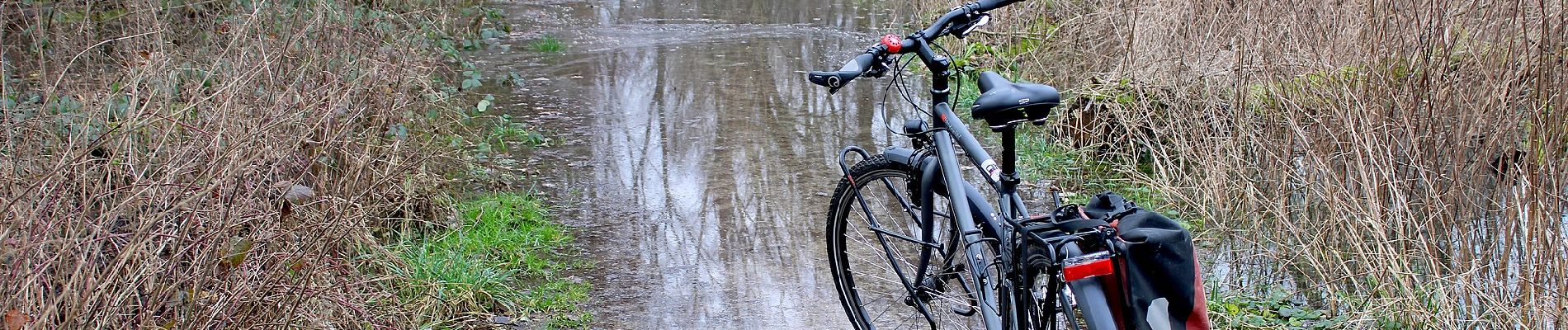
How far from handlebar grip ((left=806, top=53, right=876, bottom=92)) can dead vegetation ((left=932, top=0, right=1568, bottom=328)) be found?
5.76ft

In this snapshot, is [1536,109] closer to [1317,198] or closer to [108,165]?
[1317,198]

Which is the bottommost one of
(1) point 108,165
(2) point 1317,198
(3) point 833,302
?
(3) point 833,302

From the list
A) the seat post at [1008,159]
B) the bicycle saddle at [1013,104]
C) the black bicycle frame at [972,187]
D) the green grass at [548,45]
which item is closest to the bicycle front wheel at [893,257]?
the black bicycle frame at [972,187]

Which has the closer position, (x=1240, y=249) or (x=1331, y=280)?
(x=1331, y=280)

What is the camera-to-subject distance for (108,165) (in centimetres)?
303

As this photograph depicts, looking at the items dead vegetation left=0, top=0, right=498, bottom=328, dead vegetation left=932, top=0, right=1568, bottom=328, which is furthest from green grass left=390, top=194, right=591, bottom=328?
dead vegetation left=932, top=0, right=1568, bottom=328

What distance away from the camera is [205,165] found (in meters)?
3.35

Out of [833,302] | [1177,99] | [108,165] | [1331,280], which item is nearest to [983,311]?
[833,302]

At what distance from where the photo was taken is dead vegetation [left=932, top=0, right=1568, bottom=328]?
3.53 m

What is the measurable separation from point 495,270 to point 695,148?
2.13 metres

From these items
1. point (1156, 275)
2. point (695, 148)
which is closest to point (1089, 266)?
point (1156, 275)

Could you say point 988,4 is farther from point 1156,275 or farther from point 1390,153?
point 1390,153

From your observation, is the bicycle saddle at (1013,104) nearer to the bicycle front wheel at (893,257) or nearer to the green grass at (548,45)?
the bicycle front wheel at (893,257)

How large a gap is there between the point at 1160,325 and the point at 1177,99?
330 centimetres
